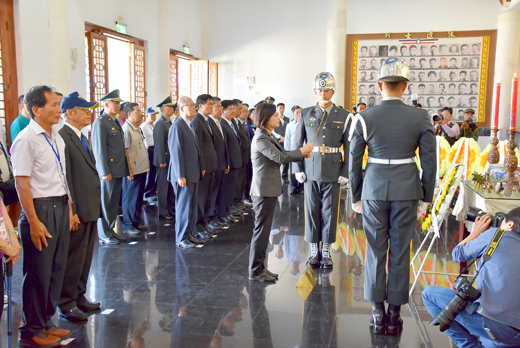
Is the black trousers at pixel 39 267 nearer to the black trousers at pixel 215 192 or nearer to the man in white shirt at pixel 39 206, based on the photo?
the man in white shirt at pixel 39 206

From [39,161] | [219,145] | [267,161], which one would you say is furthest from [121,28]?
[39,161]

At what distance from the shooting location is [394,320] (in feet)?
9.52

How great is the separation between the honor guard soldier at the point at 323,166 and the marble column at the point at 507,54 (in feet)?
30.8

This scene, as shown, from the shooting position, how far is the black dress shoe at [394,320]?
113 inches

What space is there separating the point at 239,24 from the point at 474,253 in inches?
503

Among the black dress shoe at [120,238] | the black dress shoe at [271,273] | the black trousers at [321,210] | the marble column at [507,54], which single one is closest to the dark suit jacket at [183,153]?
the black dress shoe at [120,238]

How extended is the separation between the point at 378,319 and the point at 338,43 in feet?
34.9

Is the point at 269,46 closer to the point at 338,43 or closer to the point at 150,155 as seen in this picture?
the point at 338,43

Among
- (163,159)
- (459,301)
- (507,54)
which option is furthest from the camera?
(507,54)

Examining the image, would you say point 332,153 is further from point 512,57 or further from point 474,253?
point 512,57

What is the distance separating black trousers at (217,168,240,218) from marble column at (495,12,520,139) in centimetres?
877

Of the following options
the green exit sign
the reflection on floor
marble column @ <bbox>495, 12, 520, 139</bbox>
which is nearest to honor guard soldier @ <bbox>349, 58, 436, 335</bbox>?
the reflection on floor

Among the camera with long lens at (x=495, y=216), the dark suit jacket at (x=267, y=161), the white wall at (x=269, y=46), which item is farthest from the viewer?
the white wall at (x=269, y=46)

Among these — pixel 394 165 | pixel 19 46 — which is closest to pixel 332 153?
pixel 394 165
